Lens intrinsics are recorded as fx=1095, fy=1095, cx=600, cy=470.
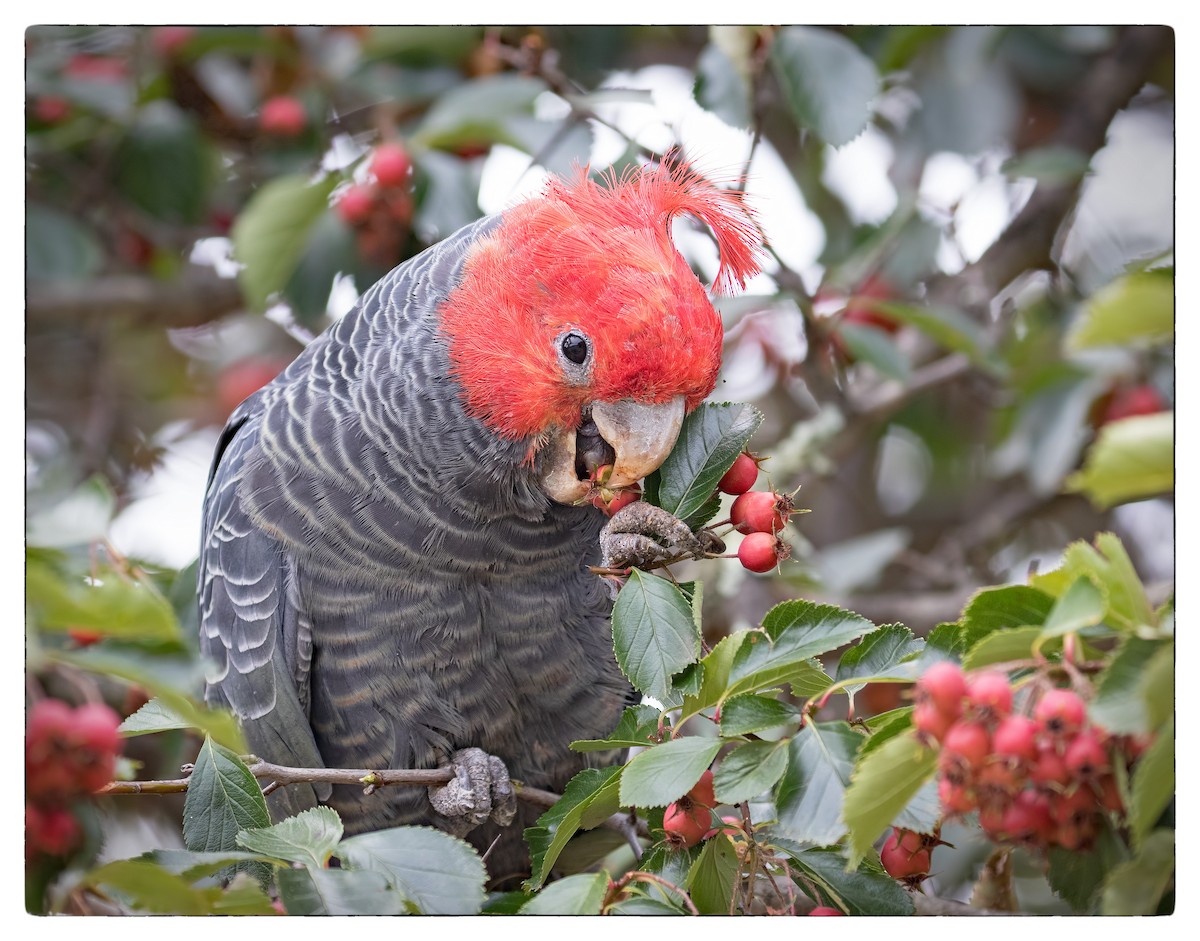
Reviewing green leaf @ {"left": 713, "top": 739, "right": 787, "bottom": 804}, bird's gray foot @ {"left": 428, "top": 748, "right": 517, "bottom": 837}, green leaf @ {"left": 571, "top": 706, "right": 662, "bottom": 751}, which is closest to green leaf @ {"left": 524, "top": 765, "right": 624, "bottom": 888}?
green leaf @ {"left": 571, "top": 706, "right": 662, "bottom": 751}

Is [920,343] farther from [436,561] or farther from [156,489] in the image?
[156,489]

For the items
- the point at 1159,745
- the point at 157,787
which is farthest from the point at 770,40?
the point at 157,787

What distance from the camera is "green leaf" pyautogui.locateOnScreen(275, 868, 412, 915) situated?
129 cm

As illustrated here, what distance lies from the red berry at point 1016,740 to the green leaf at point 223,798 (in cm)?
90

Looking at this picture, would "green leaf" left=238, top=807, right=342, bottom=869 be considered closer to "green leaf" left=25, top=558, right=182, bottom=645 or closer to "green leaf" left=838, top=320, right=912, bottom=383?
"green leaf" left=25, top=558, right=182, bottom=645

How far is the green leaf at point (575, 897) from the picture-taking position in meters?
1.29

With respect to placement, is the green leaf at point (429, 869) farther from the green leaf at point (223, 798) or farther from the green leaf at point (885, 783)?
the green leaf at point (885, 783)

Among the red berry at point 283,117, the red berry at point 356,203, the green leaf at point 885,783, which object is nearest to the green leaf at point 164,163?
the red berry at point 283,117

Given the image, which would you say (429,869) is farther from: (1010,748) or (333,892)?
(1010,748)

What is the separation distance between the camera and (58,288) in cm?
199

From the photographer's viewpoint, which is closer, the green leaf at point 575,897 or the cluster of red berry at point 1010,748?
the cluster of red berry at point 1010,748

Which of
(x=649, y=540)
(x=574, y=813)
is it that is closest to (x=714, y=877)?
(x=574, y=813)

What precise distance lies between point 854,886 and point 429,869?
0.52 metres

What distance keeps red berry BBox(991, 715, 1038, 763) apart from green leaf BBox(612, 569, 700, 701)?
403 millimetres
